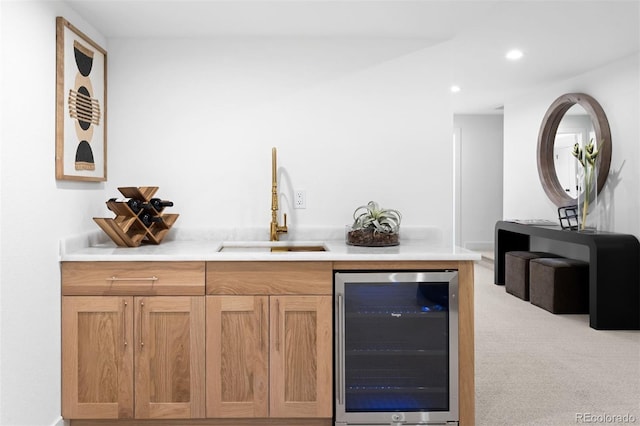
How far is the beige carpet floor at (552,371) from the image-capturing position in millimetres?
2740

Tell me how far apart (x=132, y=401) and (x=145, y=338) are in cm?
29

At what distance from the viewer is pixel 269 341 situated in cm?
240

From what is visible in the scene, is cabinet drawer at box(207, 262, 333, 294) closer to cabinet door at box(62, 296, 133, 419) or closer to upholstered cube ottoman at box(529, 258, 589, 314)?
cabinet door at box(62, 296, 133, 419)

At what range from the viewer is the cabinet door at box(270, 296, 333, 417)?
2.40m

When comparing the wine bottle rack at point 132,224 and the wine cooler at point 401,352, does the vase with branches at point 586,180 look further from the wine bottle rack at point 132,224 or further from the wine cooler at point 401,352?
the wine bottle rack at point 132,224

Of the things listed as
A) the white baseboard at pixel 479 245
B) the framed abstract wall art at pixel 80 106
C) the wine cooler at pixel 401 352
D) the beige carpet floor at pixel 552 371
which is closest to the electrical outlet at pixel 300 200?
the wine cooler at pixel 401 352

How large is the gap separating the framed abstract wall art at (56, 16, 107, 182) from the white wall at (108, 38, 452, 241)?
129 mm

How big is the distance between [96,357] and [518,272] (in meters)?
4.59

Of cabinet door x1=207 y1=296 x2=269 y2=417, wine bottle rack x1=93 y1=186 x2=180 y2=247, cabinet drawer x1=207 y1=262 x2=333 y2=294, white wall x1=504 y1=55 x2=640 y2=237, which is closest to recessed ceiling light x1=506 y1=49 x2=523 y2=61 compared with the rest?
white wall x1=504 y1=55 x2=640 y2=237

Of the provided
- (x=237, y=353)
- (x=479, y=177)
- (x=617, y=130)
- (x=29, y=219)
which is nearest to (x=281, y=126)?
(x=237, y=353)

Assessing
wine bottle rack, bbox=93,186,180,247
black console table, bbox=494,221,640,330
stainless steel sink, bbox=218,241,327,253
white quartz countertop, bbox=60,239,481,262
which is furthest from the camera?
black console table, bbox=494,221,640,330

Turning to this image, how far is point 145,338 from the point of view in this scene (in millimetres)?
2371

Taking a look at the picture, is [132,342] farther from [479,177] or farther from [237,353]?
[479,177]

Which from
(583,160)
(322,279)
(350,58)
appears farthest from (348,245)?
(583,160)
